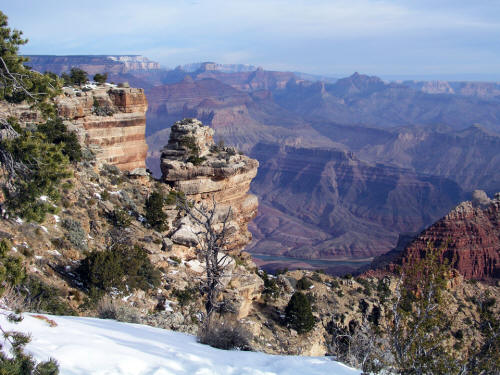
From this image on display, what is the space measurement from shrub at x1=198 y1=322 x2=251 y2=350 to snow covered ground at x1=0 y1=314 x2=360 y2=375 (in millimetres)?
446

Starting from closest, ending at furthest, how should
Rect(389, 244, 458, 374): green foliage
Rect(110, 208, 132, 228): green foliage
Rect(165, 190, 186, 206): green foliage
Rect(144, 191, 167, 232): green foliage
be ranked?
Rect(389, 244, 458, 374): green foliage, Rect(110, 208, 132, 228): green foliage, Rect(144, 191, 167, 232): green foliage, Rect(165, 190, 186, 206): green foliage

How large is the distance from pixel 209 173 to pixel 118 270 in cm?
1361

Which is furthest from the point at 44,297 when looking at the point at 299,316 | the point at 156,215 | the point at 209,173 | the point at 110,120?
the point at 110,120

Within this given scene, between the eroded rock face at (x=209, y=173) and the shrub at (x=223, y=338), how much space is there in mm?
15905

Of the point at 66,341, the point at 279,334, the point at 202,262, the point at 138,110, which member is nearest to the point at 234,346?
the point at 66,341

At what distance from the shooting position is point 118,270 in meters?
18.3

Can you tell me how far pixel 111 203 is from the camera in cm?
2500

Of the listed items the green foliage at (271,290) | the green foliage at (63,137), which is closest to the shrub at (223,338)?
the green foliage at (271,290)

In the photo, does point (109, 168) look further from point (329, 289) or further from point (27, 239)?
point (329, 289)

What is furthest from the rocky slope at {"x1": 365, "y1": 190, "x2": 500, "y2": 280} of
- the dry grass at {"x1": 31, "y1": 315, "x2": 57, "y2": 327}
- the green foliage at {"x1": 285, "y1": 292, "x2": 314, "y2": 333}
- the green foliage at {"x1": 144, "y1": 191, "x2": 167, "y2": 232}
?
the dry grass at {"x1": 31, "y1": 315, "x2": 57, "y2": 327}

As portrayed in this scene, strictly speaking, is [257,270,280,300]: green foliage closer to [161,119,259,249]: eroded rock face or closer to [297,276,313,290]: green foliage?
[297,276,313,290]: green foliage

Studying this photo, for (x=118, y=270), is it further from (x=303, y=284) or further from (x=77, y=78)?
(x=77, y=78)

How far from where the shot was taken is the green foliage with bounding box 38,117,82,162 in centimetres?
2469

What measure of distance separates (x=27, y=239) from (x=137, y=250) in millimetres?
5314
